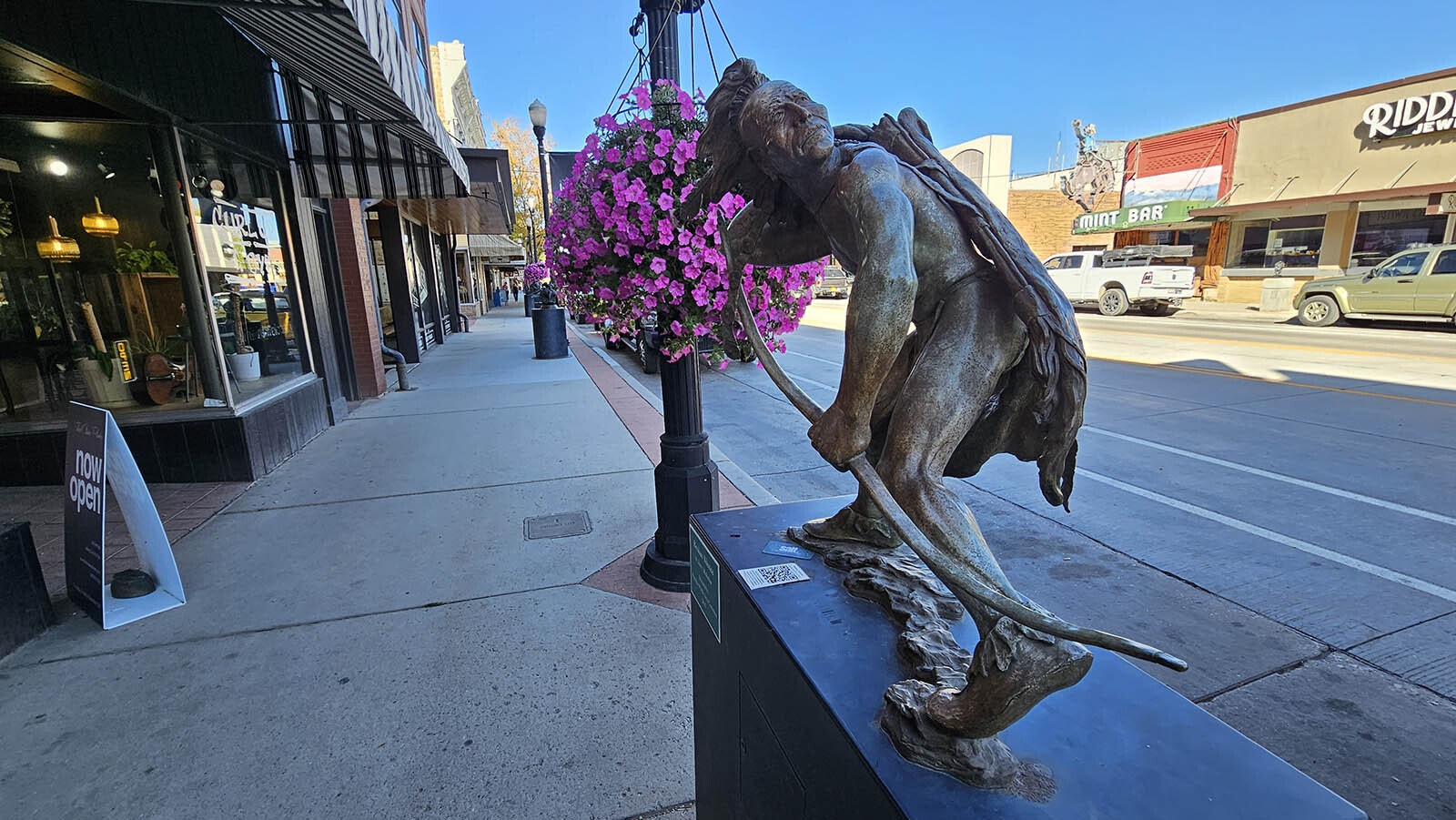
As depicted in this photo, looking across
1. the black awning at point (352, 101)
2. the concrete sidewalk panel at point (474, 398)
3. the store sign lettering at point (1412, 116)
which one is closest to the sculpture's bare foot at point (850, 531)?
the black awning at point (352, 101)

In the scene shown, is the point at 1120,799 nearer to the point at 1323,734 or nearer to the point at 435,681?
the point at 1323,734

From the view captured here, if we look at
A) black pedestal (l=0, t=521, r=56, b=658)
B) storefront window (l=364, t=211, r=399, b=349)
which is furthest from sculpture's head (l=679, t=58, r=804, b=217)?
storefront window (l=364, t=211, r=399, b=349)

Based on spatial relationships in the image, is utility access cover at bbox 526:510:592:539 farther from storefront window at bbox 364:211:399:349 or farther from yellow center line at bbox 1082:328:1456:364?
yellow center line at bbox 1082:328:1456:364

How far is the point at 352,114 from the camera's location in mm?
6465

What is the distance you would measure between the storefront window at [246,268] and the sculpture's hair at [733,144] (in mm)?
5616

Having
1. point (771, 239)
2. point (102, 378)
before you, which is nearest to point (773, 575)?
point (771, 239)

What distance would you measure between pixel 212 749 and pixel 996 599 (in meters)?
2.94

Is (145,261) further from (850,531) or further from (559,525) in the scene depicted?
(850,531)

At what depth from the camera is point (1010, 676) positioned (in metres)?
1.18

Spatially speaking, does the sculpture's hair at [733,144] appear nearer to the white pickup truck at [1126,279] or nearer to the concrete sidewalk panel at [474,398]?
the concrete sidewalk panel at [474,398]

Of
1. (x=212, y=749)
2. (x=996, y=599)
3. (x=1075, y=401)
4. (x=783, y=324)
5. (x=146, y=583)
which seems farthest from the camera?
(x=146, y=583)

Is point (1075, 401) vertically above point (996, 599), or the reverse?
point (1075, 401)

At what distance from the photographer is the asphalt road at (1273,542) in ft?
8.63

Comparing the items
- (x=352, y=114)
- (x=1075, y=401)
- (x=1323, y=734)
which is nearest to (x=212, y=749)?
(x=1075, y=401)
